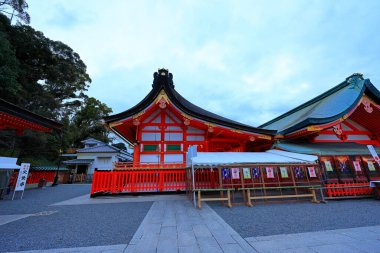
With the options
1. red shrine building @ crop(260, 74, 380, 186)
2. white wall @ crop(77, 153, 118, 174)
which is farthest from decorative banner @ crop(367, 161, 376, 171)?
→ white wall @ crop(77, 153, 118, 174)

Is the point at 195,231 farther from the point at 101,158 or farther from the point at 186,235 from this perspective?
the point at 101,158

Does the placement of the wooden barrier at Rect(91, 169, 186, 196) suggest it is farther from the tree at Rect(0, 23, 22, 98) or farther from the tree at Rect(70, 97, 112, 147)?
the tree at Rect(70, 97, 112, 147)

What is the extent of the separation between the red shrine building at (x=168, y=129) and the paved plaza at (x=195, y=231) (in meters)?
4.33

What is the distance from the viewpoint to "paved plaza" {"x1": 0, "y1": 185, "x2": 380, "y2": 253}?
2680mm

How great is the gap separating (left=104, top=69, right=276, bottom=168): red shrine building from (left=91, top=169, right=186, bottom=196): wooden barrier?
787mm

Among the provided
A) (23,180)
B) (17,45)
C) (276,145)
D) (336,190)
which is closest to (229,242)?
(336,190)

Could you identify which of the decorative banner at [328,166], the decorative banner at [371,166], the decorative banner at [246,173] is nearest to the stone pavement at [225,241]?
the decorative banner at [246,173]

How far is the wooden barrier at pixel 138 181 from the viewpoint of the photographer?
7.67m

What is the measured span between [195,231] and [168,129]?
6.79 m

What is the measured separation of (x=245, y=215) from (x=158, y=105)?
708 centimetres

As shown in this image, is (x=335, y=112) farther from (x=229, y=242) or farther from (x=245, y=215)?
(x=229, y=242)

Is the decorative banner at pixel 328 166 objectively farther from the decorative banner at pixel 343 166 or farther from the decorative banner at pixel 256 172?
the decorative banner at pixel 256 172

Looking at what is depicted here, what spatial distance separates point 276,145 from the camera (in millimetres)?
8867

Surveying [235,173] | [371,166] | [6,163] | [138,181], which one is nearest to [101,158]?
[6,163]
